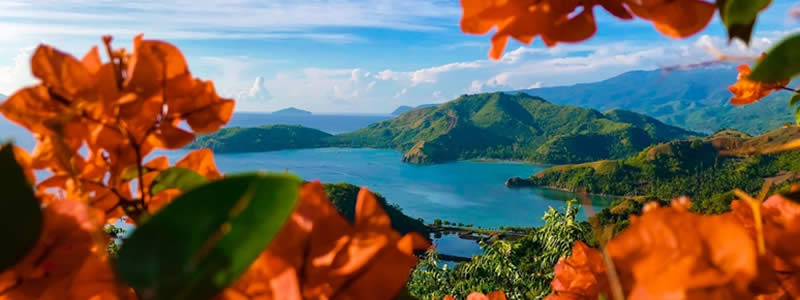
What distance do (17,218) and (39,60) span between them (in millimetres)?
163

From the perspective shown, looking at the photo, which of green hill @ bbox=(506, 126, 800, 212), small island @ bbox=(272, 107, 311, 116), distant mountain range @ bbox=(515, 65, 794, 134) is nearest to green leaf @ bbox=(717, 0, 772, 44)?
green hill @ bbox=(506, 126, 800, 212)

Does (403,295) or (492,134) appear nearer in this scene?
(403,295)

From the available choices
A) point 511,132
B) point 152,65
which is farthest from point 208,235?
point 511,132

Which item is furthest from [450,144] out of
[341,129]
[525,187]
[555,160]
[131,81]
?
[131,81]

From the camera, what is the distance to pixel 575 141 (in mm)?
43438

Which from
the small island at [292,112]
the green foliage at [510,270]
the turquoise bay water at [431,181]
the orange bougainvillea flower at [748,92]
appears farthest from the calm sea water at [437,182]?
the small island at [292,112]

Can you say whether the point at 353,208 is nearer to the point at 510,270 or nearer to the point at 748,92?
the point at 510,270

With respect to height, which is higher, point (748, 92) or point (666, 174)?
point (748, 92)

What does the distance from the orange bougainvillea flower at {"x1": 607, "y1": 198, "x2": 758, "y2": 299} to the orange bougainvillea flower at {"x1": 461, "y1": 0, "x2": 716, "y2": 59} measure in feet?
0.35

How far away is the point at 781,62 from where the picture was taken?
21cm

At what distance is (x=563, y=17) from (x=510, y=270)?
581cm

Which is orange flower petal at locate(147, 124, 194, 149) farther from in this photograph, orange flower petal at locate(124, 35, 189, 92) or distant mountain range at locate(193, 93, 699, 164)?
distant mountain range at locate(193, 93, 699, 164)

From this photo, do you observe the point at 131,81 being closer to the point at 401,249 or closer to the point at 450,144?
the point at 401,249

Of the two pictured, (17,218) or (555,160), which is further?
(555,160)
